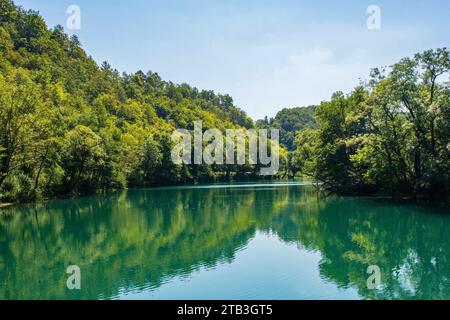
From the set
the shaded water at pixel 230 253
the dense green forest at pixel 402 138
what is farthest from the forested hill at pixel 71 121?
the dense green forest at pixel 402 138

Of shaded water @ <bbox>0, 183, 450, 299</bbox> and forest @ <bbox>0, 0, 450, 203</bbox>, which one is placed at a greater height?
forest @ <bbox>0, 0, 450, 203</bbox>

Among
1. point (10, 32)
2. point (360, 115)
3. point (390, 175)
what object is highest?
point (10, 32)

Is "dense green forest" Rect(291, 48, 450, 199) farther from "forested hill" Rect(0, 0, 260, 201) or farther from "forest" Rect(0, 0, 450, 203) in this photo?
"forested hill" Rect(0, 0, 260, 201)

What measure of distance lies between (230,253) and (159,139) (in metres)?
66.8

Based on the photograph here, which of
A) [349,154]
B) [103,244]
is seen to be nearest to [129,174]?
[349,154]

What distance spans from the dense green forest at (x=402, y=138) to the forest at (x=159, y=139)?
0.09m

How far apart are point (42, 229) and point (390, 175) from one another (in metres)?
31.1

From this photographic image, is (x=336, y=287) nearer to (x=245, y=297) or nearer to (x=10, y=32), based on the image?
(x=245, y=297)

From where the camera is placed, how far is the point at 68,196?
5162cm

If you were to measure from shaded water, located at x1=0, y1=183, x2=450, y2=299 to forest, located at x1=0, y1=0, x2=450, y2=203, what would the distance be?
237 inches

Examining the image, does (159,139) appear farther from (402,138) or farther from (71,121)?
(402,138)

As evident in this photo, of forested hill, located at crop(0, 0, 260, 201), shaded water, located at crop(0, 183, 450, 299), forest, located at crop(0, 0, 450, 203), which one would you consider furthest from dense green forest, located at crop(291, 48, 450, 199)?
forested hill, located at crop(0, 0, 260, 201)

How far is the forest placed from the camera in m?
34.6

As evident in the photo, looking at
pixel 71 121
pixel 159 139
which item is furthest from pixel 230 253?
pixel 159 139
